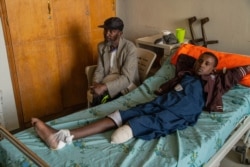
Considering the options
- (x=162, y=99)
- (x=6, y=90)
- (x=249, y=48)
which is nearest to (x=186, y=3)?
(x=249, y=48)

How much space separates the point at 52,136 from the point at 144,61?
4.76ft

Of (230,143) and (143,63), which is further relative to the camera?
(143,63)

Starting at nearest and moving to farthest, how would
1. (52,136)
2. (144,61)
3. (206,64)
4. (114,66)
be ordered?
1. (52,136)
2. (206,64)
3. (114,66)
4. (144,61)

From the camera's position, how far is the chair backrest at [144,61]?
2.68 meters

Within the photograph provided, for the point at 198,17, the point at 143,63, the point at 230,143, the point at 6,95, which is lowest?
the point at 230,143

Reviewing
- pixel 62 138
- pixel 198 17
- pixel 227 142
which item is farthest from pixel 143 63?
pixel 62 138

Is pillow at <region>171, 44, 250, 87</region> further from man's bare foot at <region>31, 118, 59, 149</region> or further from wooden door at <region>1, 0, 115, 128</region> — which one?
man's bare foot at <region>31, 118, 59, 149</region>

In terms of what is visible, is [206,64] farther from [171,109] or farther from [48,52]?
[48,52]

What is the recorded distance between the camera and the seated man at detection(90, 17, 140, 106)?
96.1 inches

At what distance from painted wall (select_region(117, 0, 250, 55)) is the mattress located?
91 centimetres

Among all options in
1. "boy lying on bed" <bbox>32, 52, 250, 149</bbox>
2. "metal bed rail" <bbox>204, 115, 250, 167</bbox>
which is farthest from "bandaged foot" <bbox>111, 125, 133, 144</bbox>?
"metal bed rail" <bbox>204, 115, 250, 167</bbox>

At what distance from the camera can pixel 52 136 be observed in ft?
5.15

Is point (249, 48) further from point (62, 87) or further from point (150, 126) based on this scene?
point (62, 87)

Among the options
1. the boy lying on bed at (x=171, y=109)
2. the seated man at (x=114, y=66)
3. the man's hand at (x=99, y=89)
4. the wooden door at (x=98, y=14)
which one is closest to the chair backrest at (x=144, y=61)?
the seated man at (x=114, y=66)
